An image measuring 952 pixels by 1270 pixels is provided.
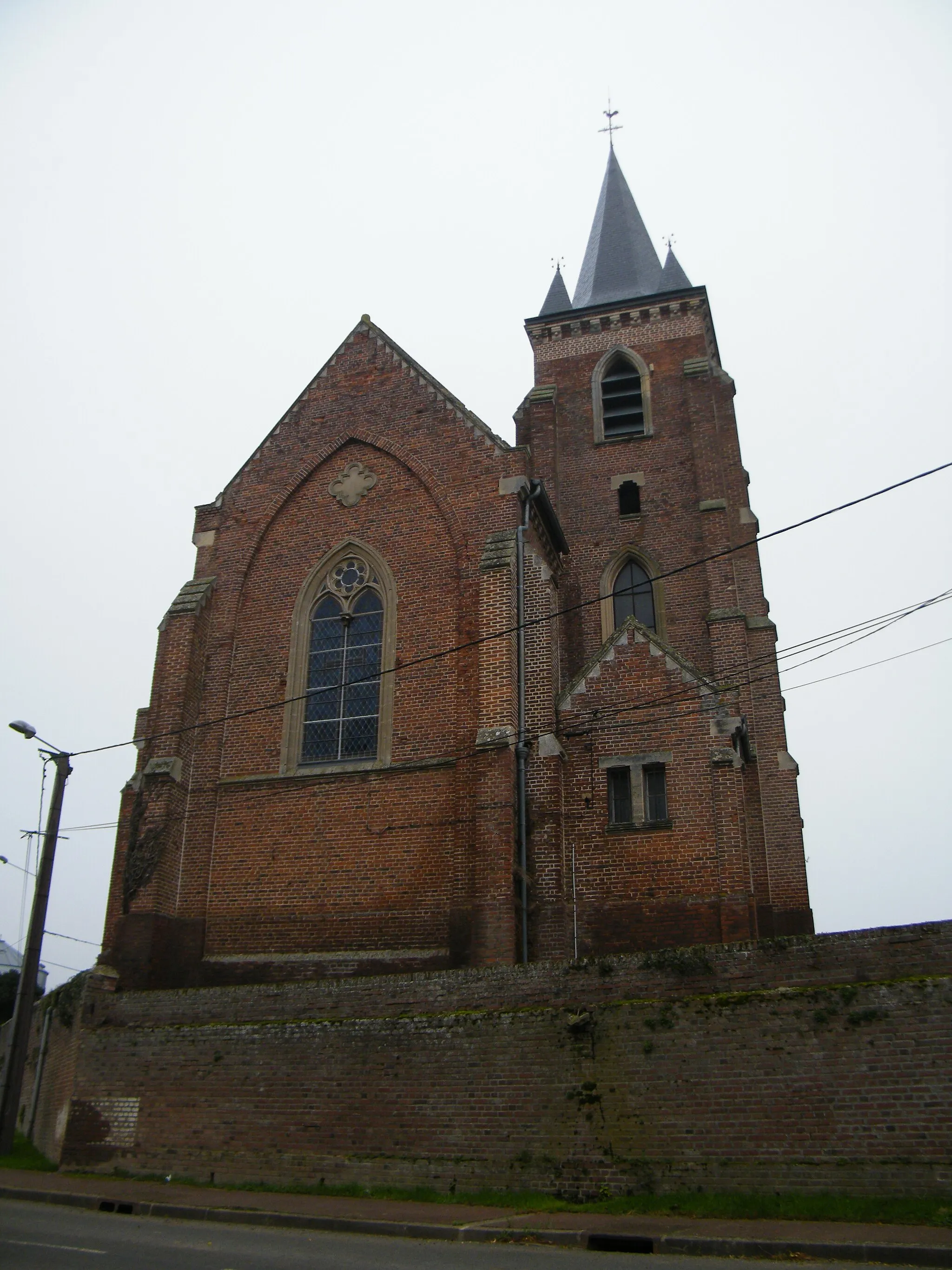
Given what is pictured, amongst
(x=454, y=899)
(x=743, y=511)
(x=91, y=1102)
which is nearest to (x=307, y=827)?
(x=454, y=899)

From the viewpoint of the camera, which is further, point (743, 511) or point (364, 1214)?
point (743, 511)

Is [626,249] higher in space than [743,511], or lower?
higher

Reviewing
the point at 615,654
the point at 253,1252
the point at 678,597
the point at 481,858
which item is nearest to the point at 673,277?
the point at 678,597

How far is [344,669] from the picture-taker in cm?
1953

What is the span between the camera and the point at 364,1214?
36.0 feet

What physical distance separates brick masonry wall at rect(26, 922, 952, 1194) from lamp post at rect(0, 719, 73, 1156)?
2157mm

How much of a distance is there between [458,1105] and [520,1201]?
1.32m

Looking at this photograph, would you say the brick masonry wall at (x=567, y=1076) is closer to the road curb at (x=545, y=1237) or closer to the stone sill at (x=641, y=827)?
the road curb at (x=545, y=1237)

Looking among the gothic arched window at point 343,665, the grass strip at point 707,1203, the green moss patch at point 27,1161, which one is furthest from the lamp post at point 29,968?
the grass strip at point 707,1203

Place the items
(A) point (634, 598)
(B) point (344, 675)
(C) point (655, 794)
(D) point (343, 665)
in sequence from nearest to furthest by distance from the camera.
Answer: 1. (C) point (655, 794)
2. (B) point (344, 675)
3. (D) point (343, 665)
4. (A) point (634, 598)

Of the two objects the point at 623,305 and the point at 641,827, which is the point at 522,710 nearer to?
the point at 641,827

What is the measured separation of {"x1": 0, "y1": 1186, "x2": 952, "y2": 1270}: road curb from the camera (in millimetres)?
8305

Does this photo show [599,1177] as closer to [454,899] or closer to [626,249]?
[454,899]

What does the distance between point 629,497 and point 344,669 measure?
30.5 ft
